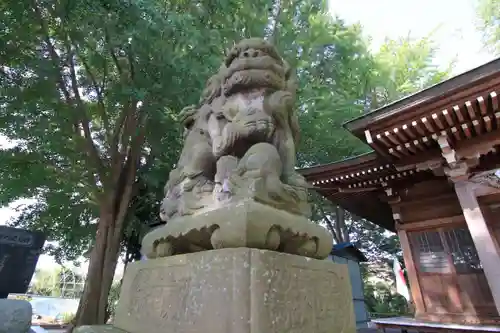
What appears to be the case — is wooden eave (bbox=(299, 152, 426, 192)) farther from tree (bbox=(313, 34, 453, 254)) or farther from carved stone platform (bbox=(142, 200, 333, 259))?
carved stone platform (bbox=(142, 200, 333, 259))

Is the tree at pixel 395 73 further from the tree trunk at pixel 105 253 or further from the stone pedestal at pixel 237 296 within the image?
the stone pedestal at pixel 237 296

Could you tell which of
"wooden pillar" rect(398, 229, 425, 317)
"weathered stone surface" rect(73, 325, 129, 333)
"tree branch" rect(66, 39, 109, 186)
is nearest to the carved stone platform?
"weathered stone surface" rect(73, 325, 129, 333)

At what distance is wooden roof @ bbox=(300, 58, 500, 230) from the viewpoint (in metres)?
3.75

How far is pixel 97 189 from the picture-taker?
6.52 meters

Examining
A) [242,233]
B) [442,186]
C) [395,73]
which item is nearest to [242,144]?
[242,233]

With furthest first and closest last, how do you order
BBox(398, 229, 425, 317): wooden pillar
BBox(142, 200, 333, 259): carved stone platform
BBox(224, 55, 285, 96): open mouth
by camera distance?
BBox(398, 229, 425, 317): wooden pillar < BBox(224, 55, 285, 96): open mouth < BBox(142, 200, 333, 259): carved stone platform

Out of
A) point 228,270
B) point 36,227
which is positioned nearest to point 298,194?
point 228,270

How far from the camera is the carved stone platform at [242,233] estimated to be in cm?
138

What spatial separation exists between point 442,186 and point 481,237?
147 centimetres

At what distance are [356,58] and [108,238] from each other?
7.20 metres

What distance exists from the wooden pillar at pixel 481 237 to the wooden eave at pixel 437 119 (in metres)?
0.67

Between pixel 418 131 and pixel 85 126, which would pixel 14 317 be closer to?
pixel 85 126

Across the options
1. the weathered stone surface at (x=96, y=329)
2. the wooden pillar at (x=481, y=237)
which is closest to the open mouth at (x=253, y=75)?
the weathered stone surface at (x=96, y=329)

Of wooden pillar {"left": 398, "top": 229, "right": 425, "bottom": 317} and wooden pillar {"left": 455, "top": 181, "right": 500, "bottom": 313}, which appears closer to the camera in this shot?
wooden pillar {"left": 455, "top": 181, "right": 500, "bottom": 313}
